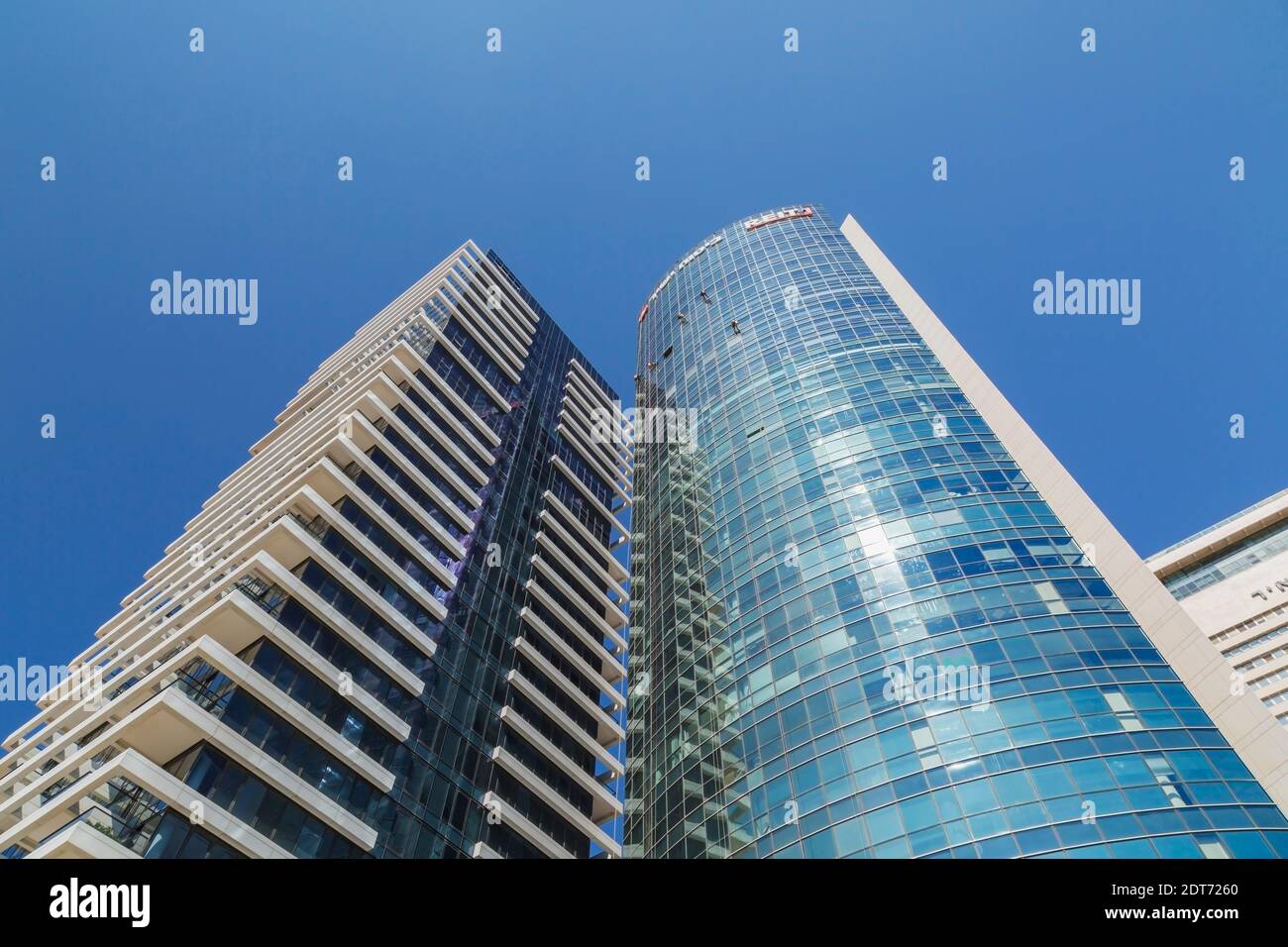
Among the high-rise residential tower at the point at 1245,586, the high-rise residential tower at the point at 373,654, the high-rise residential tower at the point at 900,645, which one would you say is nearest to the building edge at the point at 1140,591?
the high-rise residential tower at the point at 900,645

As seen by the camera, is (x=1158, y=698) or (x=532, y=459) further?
(x=532, y=459)

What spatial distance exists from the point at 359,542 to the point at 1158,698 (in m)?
36.8

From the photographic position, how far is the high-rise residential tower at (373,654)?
30.0 metres

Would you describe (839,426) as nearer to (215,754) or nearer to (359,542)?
(359,542)

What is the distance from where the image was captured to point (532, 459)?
64125 mm

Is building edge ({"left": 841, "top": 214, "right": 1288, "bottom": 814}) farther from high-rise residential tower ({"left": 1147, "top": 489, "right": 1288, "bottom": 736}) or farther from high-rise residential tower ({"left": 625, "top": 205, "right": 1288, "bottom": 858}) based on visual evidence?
high-rise residential tower ({"left": 1147, "top": 489, "right": 1288, "bottom": 736})

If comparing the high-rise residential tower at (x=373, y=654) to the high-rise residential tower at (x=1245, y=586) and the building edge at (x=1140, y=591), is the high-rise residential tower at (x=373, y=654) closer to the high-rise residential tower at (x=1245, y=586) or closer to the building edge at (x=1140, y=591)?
the building edge at (x=1140, y=591)

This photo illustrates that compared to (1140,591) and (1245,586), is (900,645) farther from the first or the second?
(1245,586)

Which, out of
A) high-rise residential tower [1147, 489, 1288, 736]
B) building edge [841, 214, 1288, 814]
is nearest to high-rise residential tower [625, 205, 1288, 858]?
building edge [841, 214, 1288, 814]

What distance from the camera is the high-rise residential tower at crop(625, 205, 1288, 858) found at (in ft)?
104

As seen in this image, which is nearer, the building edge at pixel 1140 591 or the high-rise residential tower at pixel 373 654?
the high-rise residential tower at pixel 373 654

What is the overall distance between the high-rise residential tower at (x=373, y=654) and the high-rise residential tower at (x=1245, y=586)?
210 feet
